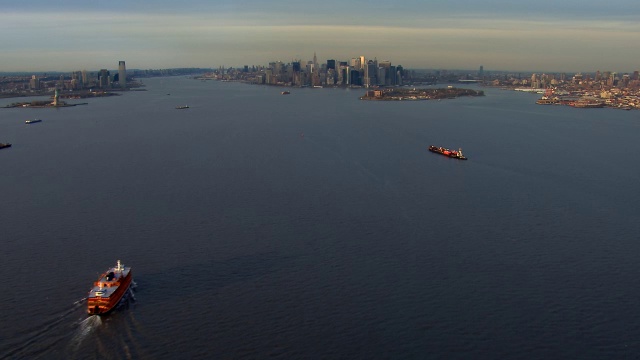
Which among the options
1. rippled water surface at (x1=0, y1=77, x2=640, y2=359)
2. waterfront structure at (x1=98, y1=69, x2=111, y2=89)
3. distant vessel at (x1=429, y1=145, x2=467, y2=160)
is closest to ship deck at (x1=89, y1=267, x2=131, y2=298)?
rippled water surface at (x1=0, y1=77, x2=640, y2=359)

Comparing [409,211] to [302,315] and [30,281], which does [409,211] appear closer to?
[302,315]

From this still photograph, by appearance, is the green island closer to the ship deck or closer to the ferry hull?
the ship deck

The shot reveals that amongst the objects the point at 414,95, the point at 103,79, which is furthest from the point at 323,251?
the point at 103,79

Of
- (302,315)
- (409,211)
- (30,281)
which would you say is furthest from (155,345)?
(409,211)

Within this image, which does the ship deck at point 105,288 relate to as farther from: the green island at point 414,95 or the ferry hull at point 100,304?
the green island at point 414,95

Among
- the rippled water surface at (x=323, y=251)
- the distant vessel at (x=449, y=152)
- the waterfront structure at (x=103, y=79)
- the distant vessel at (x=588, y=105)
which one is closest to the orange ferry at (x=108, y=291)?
the rippled water surface at (x=323, y=251)

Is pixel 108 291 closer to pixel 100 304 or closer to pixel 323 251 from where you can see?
pixel 100 304
